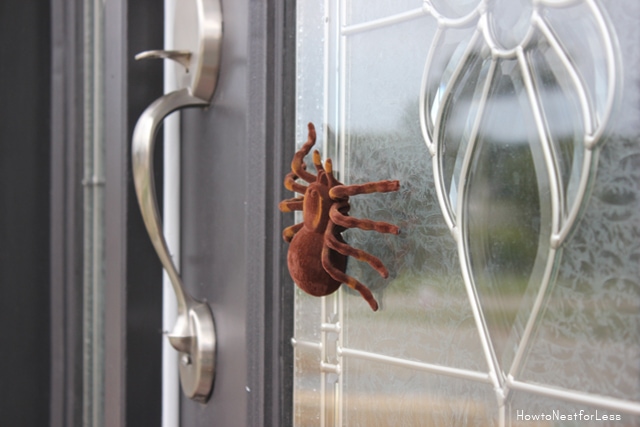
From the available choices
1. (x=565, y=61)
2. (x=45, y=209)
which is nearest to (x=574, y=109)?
(x=565, y=61)

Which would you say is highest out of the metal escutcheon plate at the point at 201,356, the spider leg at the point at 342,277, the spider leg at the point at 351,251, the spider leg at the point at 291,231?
the spider leg at the point at 291,231

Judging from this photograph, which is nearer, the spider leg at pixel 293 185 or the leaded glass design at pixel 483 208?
the leaded glass design at pixel 483 208

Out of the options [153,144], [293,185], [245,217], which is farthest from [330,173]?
[153,144]

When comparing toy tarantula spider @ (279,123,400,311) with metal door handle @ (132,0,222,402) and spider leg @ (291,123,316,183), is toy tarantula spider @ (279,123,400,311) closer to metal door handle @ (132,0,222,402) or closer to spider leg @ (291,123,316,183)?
spider leg @ (291,123,316,183)

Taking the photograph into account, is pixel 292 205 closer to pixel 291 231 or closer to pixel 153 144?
pixel 291 231

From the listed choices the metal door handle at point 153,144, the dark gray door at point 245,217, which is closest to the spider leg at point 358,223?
the dark gray door at point 245,217

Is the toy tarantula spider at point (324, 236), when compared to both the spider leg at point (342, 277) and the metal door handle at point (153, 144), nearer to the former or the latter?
the spider leg at point (342, 277)

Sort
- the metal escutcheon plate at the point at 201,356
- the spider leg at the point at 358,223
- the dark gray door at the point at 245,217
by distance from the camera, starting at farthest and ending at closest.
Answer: the metal escutcheon plate at the point at 201,356 → the dark gray door at the point at 245,217 → the spider leg at the point at 358,223

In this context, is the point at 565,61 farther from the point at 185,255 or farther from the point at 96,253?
the point at 96,253
